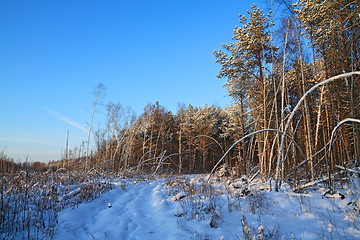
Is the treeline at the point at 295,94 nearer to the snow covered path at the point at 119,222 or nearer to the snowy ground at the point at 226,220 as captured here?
the snowy ground at the point at 226,220

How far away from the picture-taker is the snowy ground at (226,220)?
3271mm

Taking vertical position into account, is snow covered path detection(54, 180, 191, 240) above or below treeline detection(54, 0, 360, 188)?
below

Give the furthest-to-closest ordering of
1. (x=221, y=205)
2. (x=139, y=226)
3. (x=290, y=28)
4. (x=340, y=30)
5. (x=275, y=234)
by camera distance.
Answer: (x=340, y=30), (x=290, y=28), (x=221, y=205), (x=139, y=226), (x=275, y=234)

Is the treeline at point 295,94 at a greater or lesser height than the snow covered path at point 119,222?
greater

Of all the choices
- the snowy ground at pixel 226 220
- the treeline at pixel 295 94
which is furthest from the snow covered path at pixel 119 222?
the treeline at pixel 295 94

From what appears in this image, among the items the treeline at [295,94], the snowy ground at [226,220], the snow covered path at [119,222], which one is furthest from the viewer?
the treeline at [295,94]

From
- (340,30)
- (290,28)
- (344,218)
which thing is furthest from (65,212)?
(340,30)

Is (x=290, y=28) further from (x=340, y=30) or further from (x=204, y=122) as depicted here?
(x=204, y=122)

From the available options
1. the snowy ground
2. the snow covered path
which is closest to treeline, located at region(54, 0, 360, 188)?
the snowy ground

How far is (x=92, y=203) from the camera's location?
209 inches

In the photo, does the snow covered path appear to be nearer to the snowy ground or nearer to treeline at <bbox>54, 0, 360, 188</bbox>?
the snowy ground

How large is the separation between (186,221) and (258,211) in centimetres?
168

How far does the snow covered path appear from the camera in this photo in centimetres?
342

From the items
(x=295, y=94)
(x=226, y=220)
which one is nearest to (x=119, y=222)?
(x=226, y=220)
